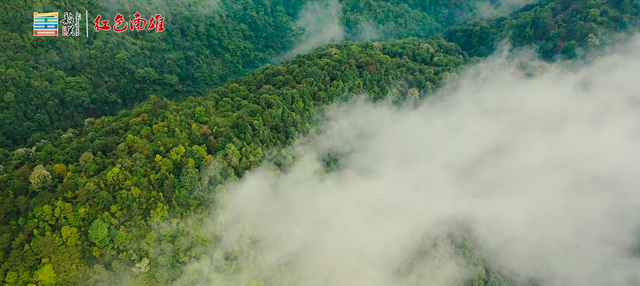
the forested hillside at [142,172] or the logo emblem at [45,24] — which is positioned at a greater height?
the logo emblem at [45,24]

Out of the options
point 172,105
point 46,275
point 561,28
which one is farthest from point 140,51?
point 561,28

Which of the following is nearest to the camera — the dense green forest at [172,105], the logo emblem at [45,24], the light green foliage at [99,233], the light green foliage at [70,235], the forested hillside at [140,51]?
the light green foliage at [70,235]

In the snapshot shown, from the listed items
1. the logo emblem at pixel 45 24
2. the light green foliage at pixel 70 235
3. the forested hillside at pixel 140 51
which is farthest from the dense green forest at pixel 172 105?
the logo emblem at pixel 45 24

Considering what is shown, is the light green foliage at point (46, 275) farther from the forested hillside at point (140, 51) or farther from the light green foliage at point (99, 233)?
the forested hillside at point (140, 51)

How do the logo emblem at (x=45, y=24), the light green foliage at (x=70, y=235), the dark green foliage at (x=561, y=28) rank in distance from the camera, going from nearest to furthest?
the light green foliage at (x=70, y=235)
the logo emblem at (x=45, y=24)
the dark green foliage at (x=561, y=28)

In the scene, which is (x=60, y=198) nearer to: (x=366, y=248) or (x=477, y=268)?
(x=366, y=248)

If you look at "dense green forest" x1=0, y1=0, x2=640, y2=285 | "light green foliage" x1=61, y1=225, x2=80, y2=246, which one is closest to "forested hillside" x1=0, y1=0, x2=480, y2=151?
"dense green forest" x1=0, y1=0, x2=640, y2=285
